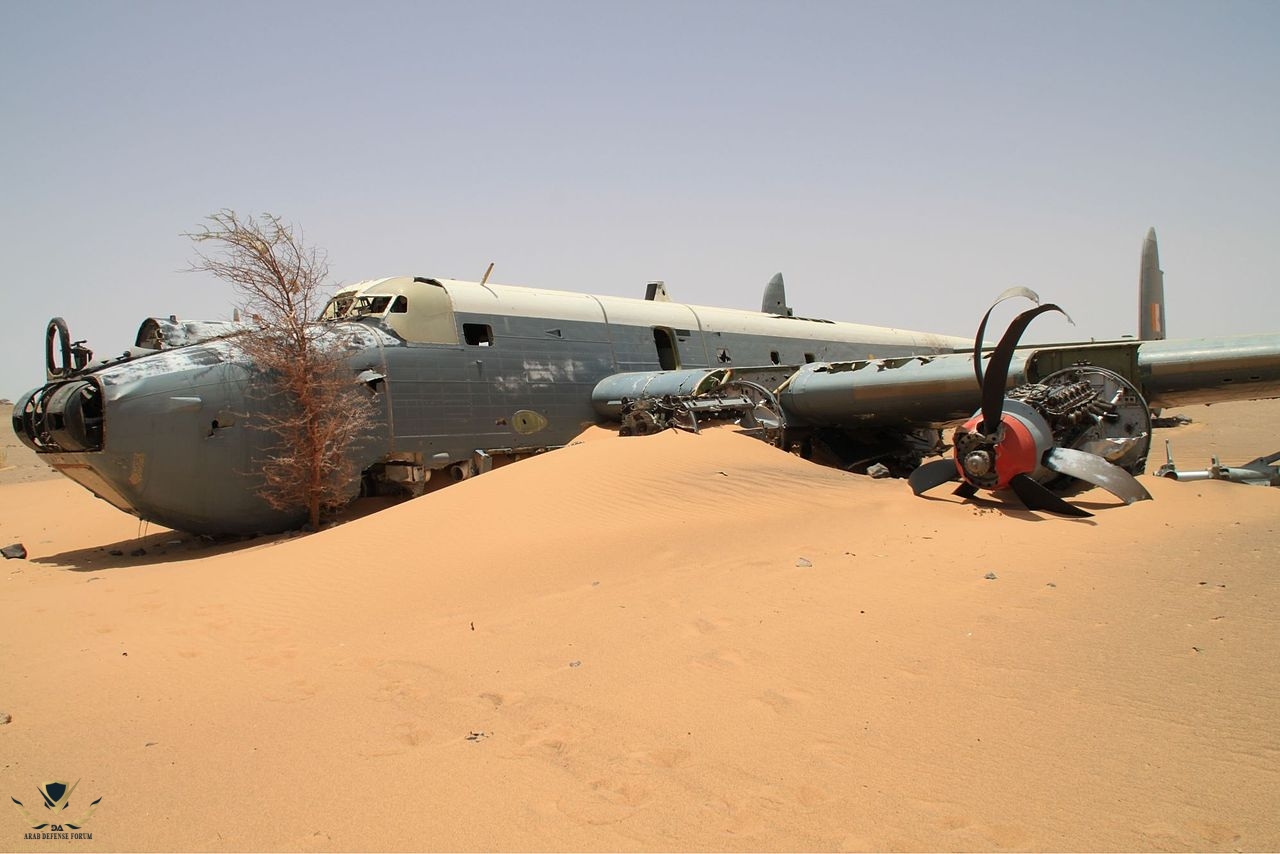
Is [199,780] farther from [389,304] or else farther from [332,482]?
[389,304]

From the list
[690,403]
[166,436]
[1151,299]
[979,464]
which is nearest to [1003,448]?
[979,464]

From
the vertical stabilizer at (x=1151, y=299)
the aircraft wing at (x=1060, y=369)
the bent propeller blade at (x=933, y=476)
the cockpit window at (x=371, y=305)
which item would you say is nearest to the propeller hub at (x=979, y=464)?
the bent propeller blade at (x=933, y=476)

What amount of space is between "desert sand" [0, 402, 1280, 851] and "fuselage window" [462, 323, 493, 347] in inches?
188

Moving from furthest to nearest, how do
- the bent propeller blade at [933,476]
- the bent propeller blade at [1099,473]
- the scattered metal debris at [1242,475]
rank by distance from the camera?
the scattered metal debris at [1242,475] < the bent propeller blade at [933,476] < the bent propeller blade at [1099,473]

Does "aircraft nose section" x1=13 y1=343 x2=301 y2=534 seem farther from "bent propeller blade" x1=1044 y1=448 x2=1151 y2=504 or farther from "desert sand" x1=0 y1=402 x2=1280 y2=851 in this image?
"bent propeller blade" x1=1044 y1=448 x2=1151 y2=504

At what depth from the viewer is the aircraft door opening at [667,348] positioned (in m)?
16.7

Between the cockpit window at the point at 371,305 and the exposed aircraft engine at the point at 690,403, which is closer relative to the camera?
the cockpit window at the point at 371,305

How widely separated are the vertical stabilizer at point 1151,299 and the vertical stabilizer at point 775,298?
354 inches

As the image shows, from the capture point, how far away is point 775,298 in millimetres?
21359

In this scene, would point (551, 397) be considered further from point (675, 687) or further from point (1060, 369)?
point (675, 687)

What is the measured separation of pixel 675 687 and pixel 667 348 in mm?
12606

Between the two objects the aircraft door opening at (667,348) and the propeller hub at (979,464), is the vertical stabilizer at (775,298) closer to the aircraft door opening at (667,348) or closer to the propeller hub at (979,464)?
the aircraft door opening at (667,348)

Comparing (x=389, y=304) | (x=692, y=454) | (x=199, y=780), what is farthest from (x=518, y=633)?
(x=389, y=304)

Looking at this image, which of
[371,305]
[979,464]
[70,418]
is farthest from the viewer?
[371,305]
